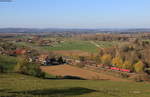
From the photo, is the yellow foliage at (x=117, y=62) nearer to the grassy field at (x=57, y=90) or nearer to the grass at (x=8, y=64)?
the grass at (x=8, y=64)

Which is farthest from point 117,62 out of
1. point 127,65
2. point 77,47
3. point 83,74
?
point 77,47

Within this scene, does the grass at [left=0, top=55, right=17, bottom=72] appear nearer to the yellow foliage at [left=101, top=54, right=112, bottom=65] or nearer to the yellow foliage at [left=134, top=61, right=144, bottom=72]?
the yellow foliage at [left=101, top=54, right=112, bottom=65]

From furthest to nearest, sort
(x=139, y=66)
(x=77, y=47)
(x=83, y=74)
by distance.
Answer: (x=77, y=47) → (x=139, y=66) → (x=83, y=74)

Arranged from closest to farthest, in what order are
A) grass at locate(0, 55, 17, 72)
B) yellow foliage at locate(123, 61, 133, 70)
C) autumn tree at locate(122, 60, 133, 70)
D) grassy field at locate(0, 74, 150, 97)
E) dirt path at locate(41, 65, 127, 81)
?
grassy field at locate(0, 74, 150, 97)
dirt path at locate(41, 65, 127, 81)
grass at locate(0, 55, 17, 72)
autumn tree at locate(122, 60, 133, 70)
yellow foliage at locate(123, 61, 133, 70)

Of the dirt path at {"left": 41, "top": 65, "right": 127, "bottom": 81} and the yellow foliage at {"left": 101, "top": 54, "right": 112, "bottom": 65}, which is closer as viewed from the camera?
the dirt path at {"left": 41, "top": 65, "right": 127, "bottom": 81}

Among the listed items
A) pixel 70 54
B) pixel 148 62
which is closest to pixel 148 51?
pixel 148 62

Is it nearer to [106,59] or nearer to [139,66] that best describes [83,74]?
[139,66]

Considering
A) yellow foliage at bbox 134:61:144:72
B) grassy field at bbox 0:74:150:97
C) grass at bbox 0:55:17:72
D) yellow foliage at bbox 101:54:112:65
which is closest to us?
grassy field at bbox 0:74:150:97

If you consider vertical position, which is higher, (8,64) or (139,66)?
(8,64)

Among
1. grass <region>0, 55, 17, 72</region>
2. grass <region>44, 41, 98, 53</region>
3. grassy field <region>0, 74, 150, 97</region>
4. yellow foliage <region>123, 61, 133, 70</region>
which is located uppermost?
grassy field <region>0, 74, 150, 97</region>

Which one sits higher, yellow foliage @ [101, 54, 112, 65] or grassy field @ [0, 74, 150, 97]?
grassy field @ [0, 74, 150, 97]

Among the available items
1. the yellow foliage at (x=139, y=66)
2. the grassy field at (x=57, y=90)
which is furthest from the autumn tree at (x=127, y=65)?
the grassy field at (x=57, y=90)

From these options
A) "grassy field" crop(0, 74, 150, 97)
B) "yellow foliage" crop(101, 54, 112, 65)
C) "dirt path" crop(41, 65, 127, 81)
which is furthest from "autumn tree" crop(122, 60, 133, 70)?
"grassy field" crop(0, 74, 150, 97)
